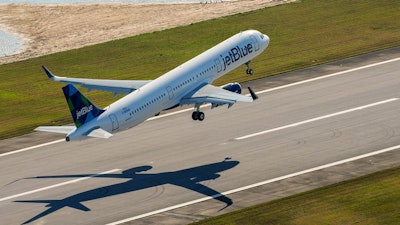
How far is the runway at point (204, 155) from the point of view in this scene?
7994cm

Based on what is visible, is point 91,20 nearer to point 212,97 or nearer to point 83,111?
point 212,97

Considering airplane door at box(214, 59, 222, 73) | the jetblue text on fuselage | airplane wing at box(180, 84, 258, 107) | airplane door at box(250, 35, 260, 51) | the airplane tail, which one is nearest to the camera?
the airplane tail

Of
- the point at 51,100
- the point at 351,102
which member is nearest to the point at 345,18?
A: the point at 351,102

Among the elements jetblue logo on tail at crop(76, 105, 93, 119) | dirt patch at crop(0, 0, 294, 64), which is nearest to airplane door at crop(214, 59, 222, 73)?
jetblue logo on tail at crop(76, 105, 93, 119)

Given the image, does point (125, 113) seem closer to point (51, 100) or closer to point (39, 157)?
point (39, 157)

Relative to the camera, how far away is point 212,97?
92438 millimetres

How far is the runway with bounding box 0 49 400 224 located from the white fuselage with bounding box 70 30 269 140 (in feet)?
15.2

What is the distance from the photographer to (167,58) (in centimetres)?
12625

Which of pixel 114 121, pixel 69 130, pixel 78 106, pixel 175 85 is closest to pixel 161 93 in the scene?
pixel 175 85

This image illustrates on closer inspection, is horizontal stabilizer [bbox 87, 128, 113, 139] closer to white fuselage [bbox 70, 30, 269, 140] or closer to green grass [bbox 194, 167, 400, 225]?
white fuselage [bbox 70, 30, 269, 140]

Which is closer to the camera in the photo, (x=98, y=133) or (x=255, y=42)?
(x=98, y=133)

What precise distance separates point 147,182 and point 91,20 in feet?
229

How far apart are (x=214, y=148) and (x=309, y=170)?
11524mm

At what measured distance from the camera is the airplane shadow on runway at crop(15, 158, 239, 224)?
80.8 m
